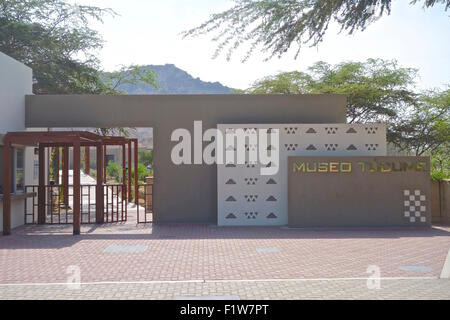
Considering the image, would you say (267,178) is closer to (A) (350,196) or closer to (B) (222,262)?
(A) (350,196)

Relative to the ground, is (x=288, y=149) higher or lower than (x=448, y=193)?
higher

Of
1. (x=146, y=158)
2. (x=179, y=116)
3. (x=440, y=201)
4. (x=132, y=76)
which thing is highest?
(x=132, y=76)

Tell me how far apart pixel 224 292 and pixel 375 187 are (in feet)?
26.8

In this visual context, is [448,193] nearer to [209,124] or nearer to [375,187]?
[375,187]

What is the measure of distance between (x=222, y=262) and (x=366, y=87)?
61.3ft

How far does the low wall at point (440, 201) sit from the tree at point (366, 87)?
9354 millimetres

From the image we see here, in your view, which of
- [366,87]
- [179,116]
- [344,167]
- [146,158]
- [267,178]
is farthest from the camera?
[146,158]

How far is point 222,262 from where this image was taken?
9078 millimetres

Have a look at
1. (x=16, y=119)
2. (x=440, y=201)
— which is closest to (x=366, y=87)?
(x=440, y=201)

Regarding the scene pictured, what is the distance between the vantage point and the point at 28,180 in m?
14.9

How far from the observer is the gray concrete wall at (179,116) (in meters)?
14.8

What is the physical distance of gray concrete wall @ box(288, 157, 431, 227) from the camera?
13.8 m
